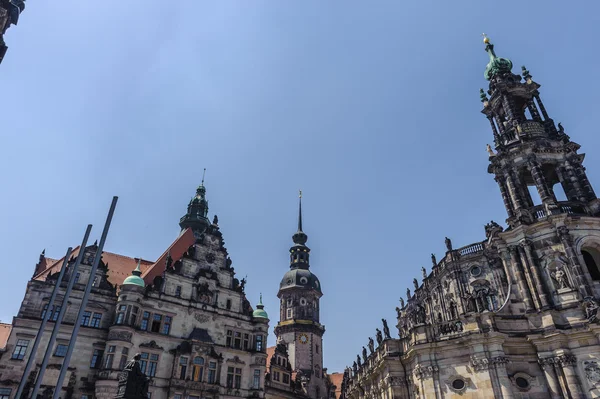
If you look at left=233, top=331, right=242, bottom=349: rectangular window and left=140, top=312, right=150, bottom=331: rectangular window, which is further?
left=233, top=331, right=242, bottom=349: rectangular window

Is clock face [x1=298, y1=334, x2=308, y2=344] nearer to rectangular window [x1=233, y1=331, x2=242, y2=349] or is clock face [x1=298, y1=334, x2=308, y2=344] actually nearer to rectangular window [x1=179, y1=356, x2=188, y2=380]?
rectangular window [x1=233, y1=331, x2=242, y2=349]

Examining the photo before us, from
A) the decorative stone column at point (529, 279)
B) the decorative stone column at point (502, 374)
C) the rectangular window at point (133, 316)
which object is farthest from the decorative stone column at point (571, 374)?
the rectangular window at point (133, 316)

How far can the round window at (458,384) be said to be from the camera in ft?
81.8

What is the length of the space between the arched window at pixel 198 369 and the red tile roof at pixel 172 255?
876cm

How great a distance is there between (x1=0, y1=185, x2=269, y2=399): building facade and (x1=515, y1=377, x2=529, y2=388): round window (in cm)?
2254

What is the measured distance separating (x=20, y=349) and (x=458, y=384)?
30.5 meters

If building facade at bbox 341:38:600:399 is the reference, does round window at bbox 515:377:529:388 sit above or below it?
below

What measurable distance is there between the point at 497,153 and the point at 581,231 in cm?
946

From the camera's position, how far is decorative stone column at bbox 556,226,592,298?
2616cm

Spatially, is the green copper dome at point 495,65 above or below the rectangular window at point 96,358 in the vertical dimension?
above

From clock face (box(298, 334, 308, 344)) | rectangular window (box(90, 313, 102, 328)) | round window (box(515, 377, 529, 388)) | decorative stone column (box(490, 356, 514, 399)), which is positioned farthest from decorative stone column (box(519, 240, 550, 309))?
clock face (box(298, 334, 308, 344))

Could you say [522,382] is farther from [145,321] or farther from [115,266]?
[115,266]

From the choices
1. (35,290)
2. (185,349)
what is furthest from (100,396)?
(35,290)

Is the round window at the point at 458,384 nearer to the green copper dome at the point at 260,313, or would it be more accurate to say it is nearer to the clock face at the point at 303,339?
the green copper dome at the point at 260,313
